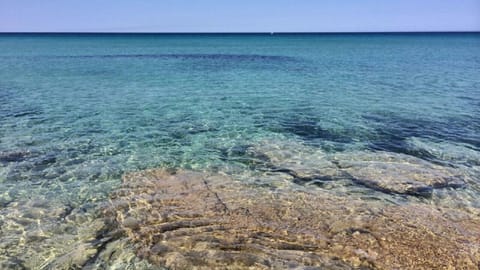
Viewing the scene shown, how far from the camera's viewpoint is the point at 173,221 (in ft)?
21.0

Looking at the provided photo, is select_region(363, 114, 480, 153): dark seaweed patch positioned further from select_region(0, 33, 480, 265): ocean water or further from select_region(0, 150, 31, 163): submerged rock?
select_region(0, 150, 31, 163): submerged rock

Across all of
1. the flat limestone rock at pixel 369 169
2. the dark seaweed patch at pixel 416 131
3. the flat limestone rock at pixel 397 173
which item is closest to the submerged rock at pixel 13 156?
the flat limestone rock at pixel 369 169

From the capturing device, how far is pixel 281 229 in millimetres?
6117

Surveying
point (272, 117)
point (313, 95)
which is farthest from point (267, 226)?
point (313, 95)

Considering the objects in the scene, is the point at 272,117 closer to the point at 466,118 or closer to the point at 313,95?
the point at 313,95

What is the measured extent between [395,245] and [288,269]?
6.00ft

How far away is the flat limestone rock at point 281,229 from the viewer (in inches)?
209

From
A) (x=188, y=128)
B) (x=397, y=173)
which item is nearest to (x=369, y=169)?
(x=397, y=173)

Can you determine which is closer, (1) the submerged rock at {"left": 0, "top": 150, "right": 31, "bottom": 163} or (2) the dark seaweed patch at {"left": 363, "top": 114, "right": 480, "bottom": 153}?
(1) the submerged rock at {"left": 0, "top": 150, "right": 31, "bottom": 163}

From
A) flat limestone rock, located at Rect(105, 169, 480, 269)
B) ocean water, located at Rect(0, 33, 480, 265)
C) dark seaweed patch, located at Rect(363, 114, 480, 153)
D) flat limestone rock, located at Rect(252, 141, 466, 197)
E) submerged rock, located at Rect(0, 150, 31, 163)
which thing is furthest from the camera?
dark seaweed patch, located at Rect(363, 114, 480, 153)

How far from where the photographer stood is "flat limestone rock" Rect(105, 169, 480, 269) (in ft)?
17.4

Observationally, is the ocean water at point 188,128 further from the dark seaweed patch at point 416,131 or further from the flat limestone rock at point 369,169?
the flat limestone rock at point 369,169

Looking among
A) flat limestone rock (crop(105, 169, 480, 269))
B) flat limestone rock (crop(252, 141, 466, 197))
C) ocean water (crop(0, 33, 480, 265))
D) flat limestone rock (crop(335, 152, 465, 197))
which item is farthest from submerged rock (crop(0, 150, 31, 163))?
flat limestone rock (crop(335, 152, 465, 197))

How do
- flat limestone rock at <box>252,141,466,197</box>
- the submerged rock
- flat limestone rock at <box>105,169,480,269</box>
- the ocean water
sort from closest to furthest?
flat limestone rock at <box>105,169,480,269</box>, the ocean water, flat limestone rock at <box>252,141,466,197</box>, the submerged rock
